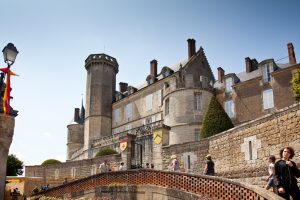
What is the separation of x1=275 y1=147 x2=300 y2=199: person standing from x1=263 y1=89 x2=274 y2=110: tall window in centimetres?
2163

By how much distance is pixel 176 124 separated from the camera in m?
25.3

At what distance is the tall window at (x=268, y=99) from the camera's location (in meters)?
26.3

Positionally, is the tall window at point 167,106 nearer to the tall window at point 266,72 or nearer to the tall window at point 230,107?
the tall window at point 230,107

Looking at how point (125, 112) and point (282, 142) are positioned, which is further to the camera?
point (125, 112)

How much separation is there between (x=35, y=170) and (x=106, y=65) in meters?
16.0

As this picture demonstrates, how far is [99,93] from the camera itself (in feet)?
128

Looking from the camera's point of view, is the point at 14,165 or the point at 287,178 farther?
the point at 14,165

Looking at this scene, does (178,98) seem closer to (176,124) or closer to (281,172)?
(176,124)

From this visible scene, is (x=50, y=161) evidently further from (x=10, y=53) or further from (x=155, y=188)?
(x=10, y=53)

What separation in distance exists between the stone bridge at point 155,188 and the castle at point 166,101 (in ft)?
15.5

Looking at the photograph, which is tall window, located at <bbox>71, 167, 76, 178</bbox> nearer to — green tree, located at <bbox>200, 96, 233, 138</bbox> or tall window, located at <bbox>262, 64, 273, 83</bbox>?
green tree, located at <bbox>200, 96, 233, 138</bbox>

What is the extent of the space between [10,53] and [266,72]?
78.7ft

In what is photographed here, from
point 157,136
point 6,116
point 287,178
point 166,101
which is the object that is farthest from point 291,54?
point 6,116

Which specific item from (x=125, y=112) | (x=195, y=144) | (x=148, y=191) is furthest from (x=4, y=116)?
(x=125, y=112)
